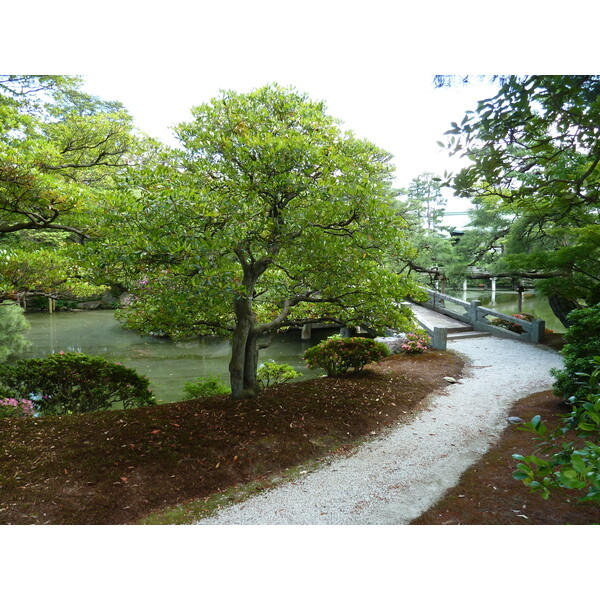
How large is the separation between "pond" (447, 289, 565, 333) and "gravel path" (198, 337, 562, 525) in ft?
4.05

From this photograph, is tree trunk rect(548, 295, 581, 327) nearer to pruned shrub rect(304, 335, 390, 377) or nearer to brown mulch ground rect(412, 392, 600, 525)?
pruned shrub rect(304, 335, 390, 377)

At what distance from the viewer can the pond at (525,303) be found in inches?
178

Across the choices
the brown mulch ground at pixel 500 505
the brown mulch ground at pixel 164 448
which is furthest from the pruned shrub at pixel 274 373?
the brown mulch ground at pixel 500 505

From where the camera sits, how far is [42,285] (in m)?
3.30

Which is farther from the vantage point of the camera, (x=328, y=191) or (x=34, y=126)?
(x=34, y=126)

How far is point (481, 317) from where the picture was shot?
20.5ft

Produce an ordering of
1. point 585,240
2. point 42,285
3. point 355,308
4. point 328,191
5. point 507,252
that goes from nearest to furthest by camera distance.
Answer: point 328,191 < point 585,240 < point 355,308 < point 42,285 < point 507,252

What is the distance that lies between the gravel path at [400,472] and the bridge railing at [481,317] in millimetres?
1221

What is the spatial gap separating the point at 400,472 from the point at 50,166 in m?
3.59

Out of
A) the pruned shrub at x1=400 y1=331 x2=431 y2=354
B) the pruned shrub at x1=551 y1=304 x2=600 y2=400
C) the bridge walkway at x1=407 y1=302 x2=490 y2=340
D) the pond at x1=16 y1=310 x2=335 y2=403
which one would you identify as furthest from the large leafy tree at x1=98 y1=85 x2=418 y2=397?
the bridge walkway at x1=407 y1=302 x2=490 y2=340

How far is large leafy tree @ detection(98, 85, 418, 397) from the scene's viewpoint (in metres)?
2.05
